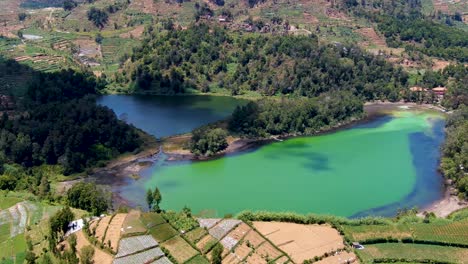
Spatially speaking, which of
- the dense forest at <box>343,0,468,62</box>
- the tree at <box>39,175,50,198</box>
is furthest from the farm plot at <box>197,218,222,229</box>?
the dense forest at <box>343,0,468,62</box>

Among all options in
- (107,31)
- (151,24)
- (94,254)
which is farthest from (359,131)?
(107,31)

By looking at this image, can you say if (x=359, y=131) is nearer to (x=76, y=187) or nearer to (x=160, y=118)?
(x=160, y=118)

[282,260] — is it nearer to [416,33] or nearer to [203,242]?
[203,242]

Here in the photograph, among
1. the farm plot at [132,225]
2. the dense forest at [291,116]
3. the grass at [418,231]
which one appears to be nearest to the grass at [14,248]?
the farm plot at [132,225]

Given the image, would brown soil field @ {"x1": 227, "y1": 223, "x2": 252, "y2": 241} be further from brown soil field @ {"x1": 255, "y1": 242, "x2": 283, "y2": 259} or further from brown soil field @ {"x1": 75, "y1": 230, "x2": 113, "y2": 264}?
brown soil field @ {"x1": 75, "y1": 230, "x2": 113, "y2": 264}

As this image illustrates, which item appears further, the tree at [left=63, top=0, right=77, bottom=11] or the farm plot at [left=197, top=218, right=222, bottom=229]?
the tree at [left=63, top=0, right=77, bottom=11]
